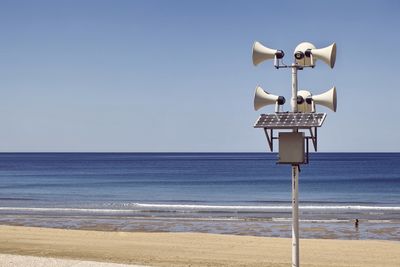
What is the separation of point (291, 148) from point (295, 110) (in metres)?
0.55

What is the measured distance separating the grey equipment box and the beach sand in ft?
22.1

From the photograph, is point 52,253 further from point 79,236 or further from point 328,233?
point 328,233

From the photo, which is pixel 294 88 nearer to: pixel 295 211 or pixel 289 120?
pixel 289 120

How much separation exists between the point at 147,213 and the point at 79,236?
1135 centimetres

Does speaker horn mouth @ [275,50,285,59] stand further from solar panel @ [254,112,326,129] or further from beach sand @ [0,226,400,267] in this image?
beach sand @ [0,226,400,267]

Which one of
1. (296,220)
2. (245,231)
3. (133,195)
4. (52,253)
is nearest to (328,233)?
(245,231)

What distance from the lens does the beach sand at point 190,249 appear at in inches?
645

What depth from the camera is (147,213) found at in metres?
32.9

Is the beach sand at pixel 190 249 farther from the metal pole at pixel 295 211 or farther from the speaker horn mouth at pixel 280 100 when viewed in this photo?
Answer: the speaker horn mouth at pixel 280 100

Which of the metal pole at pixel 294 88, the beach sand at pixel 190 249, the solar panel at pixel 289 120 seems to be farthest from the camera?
the beach sand at pixel 190 249

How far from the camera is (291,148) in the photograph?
30.9ft

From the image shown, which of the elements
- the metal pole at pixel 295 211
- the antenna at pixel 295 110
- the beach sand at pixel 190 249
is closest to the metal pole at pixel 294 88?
the antenna at pixel 295 110

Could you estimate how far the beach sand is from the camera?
16.4 metres

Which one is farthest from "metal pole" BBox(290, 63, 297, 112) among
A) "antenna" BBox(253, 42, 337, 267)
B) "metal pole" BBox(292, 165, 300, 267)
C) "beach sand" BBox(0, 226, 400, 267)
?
"beach sand" BBox(0, 226, 400, 267)
